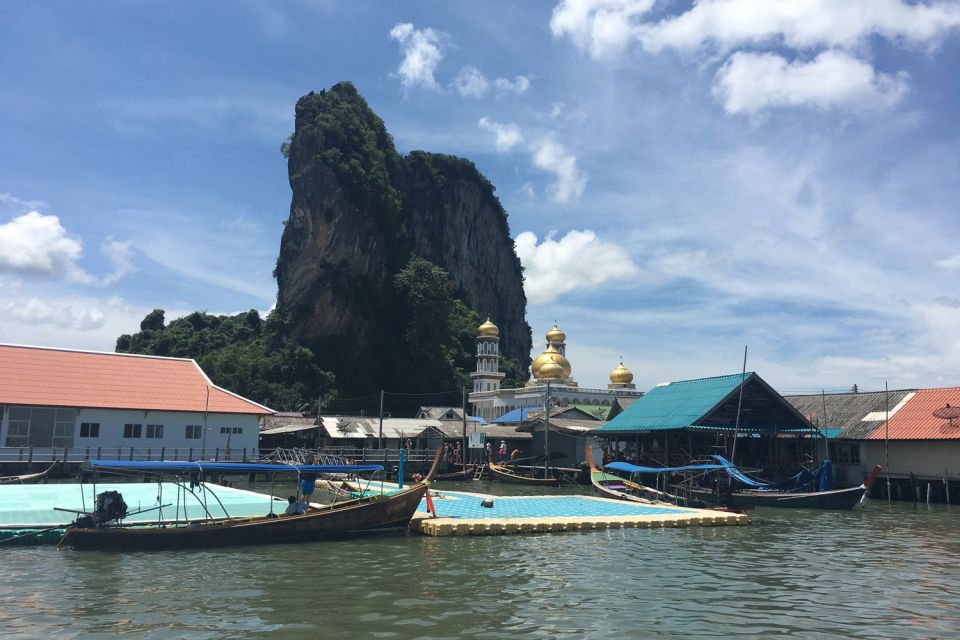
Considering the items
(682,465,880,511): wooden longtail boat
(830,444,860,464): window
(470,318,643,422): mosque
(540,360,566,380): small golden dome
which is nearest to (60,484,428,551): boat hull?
(682,465,880,511): wooden longtail boat

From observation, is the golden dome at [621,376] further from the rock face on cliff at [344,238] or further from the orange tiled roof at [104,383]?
the orange tiled roof at [104,383]

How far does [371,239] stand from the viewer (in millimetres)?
91188

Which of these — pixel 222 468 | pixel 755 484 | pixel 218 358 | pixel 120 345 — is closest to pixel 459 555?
pixel 222 468

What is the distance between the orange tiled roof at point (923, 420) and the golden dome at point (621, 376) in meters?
48.2

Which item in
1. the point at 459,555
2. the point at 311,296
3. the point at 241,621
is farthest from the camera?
the point at 311,296

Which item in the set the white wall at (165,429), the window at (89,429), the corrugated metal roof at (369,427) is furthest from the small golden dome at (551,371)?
the window at (89,429)

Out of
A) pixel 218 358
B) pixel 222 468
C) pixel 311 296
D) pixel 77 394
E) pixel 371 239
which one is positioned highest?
pixel 371 239

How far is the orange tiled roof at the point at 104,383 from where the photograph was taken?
3903 centimetres

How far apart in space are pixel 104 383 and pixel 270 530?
91.8ft

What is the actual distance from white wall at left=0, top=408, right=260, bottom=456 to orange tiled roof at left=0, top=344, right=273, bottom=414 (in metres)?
0.62

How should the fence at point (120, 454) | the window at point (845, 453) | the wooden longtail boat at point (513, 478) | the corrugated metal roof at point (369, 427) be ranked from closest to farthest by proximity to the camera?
the fence at point (120, 454) < the window at point (845, 453) < the wooden longtail boat at point (513, 478) < the corrugated metal roof at point (369, 427)

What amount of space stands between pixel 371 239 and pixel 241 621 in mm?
81424

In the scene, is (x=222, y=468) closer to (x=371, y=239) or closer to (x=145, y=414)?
(x=145, y=414)

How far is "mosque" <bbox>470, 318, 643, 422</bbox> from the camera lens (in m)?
79.5
